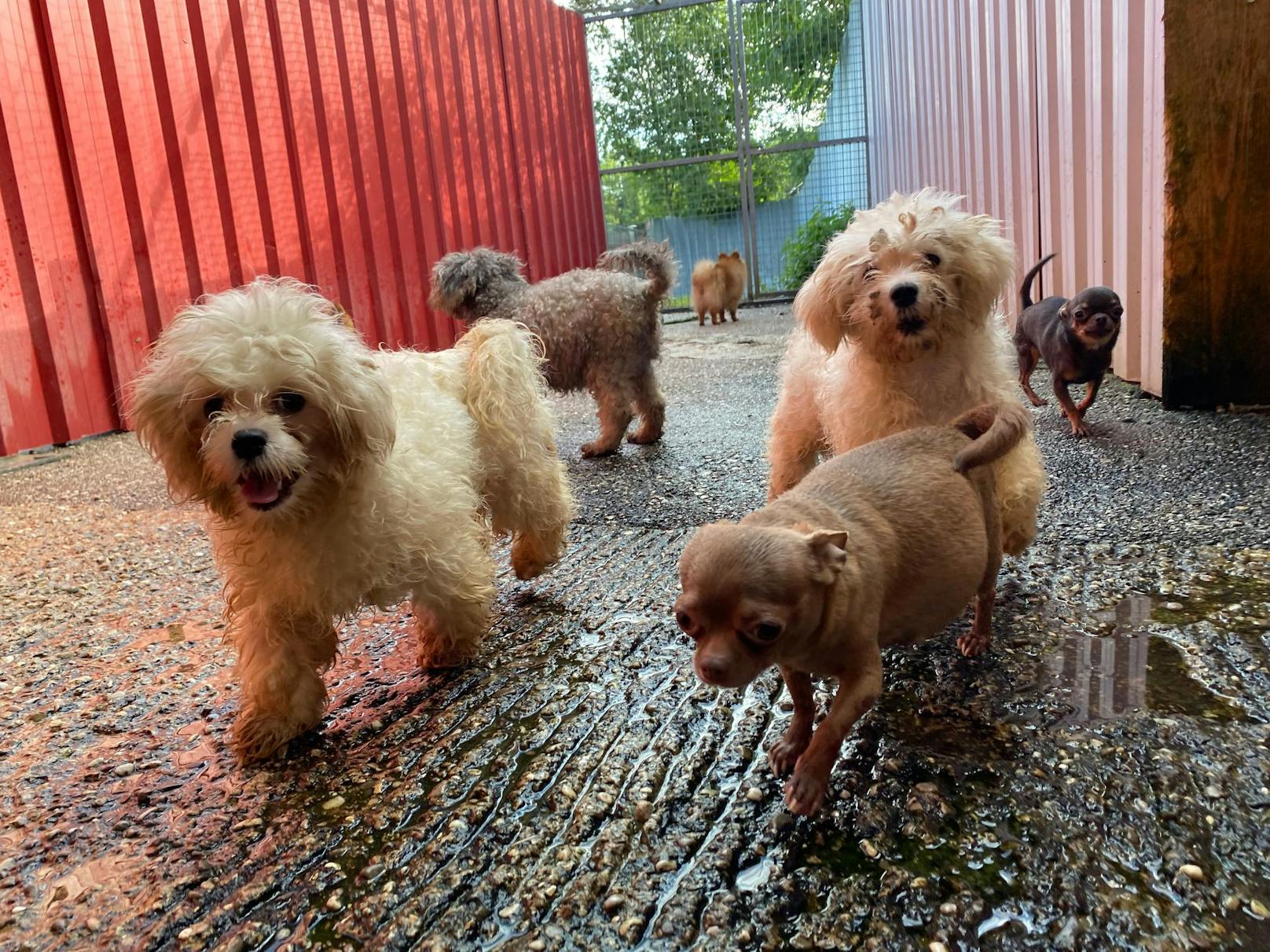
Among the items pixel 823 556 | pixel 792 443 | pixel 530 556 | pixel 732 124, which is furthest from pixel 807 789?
pixel 732 124

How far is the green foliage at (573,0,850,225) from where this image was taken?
15875 millimetres

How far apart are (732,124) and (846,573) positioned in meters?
16.1

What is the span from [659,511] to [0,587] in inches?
115

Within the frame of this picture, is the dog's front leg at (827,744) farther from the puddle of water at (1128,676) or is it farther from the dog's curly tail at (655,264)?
the dog's curly tail at (655,264)

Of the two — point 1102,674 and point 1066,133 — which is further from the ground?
point 1066,133

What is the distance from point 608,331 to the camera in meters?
5.81

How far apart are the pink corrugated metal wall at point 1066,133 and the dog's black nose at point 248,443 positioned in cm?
467

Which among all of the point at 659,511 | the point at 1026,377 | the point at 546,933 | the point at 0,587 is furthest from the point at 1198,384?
the point at 0,587

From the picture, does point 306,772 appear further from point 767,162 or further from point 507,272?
point 767,162

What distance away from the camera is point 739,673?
1.64m

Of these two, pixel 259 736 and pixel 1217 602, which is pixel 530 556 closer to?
pixel 259 736

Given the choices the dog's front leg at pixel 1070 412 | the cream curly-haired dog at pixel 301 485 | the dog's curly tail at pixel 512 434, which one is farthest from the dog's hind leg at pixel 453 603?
the dog's front leg at pixel 1070 412

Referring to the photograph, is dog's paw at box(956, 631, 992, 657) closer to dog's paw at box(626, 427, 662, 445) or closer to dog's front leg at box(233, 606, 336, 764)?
dog's front leg at box(233, 606, 336, 764)

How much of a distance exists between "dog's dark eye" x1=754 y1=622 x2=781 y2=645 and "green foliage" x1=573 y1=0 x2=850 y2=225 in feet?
52.3
